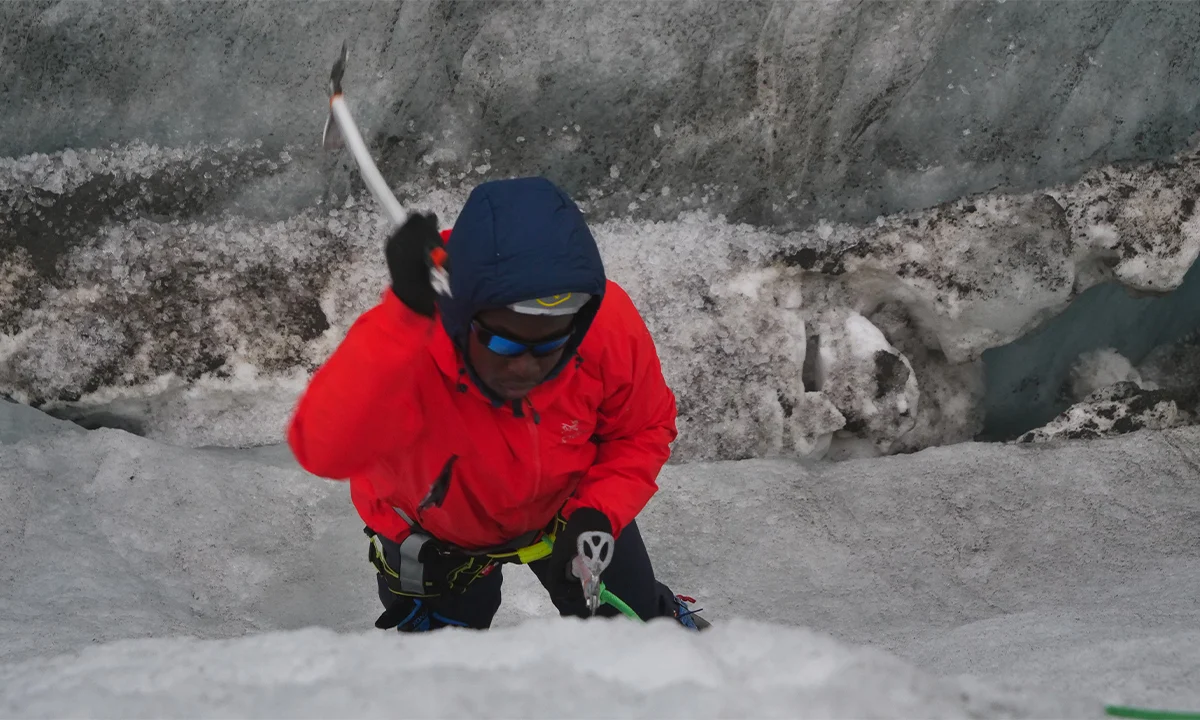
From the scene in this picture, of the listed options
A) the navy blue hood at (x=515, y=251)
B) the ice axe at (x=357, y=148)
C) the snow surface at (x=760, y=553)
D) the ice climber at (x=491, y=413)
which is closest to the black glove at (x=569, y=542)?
the ice climber at (x=491, y=413)

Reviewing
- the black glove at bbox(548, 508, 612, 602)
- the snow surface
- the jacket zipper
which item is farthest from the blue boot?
the jacket zipper

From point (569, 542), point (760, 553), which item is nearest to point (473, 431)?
point (569, 542)

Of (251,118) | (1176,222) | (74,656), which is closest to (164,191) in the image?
(251,118)

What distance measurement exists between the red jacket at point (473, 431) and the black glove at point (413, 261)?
55 millimetres

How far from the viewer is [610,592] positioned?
2.16 meters

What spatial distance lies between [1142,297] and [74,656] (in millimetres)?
3685

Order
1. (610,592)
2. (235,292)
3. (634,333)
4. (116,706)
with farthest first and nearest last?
(235,292) → (610,592) → (634,333) → (116,706)

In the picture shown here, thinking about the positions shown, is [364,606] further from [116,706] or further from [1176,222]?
[1176,222]

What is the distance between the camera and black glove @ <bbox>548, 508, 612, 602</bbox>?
1.92 meters

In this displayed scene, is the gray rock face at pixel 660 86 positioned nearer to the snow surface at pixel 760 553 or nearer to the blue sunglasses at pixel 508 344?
the snow surface at pixel 760 553

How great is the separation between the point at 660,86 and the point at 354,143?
5.13 feet

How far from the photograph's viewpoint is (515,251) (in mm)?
1451

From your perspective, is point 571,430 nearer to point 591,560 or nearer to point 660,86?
point 591,560

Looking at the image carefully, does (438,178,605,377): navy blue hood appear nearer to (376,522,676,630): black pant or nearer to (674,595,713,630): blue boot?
(376,522,676,630): black pant
